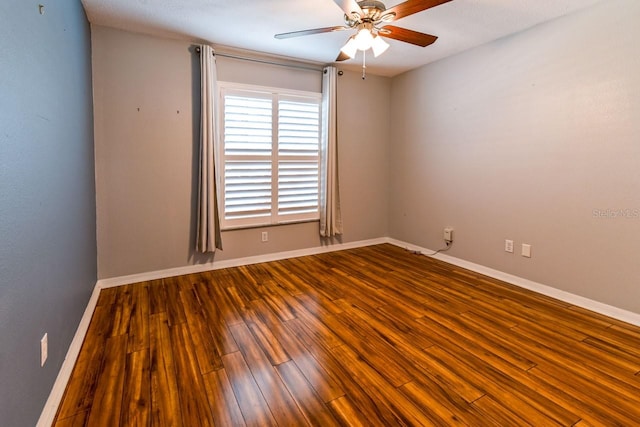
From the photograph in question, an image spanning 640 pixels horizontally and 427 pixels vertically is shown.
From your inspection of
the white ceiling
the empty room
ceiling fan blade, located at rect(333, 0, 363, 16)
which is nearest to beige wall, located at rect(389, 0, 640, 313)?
the empty room

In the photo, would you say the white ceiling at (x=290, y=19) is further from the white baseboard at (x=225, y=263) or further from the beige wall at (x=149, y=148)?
the white baseboard at (x=225, y=263)

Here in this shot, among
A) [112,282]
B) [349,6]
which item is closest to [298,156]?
[349,6]

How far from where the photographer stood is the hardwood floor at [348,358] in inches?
61.9

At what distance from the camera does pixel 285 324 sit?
244 centimetres

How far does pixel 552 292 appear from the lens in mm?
2975

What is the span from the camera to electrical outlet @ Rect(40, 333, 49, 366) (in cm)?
143

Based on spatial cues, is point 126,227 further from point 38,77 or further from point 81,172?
point 38,77

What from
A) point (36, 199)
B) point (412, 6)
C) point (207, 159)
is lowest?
point (36, 199)

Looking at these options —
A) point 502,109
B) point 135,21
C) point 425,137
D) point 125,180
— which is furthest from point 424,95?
point 125,180

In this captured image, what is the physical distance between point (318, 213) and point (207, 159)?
1.60 m

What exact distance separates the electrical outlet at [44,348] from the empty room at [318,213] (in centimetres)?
2

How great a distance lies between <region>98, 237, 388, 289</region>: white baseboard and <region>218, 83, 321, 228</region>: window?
1.40 feet

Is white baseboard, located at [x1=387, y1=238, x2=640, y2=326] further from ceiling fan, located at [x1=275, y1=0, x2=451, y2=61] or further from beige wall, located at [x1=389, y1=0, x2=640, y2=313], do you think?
ceiling fan, located at [x1=275, y1=0, x2=451, y2=61]

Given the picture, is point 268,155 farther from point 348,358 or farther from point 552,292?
point 552,292
